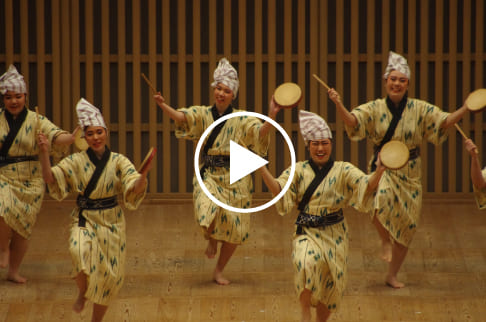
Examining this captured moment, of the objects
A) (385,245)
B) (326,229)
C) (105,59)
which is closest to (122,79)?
(105,59)

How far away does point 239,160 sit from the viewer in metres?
6.32

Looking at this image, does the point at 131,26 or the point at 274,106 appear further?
the point at 131,26

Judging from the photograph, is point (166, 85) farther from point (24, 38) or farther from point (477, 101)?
point (477, 101)

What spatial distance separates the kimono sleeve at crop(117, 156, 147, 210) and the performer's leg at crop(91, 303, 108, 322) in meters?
0.58

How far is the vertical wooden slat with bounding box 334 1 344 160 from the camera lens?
815 centimetres

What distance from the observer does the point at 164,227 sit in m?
7.45

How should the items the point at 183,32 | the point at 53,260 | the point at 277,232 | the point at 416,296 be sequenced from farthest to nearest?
the point at 183,32, the point at 277,232, the point at 53,260, the point at 416,296

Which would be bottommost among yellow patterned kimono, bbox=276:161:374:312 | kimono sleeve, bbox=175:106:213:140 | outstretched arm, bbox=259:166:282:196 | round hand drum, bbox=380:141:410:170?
yellow patterned kimono, bbox=276:161:374:312

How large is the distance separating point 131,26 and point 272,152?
1627mm

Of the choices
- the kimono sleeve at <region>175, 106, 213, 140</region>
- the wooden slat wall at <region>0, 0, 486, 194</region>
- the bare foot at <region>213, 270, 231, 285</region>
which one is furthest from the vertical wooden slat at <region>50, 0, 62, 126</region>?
the bare foot at <region>213, 270, 231, 285</region>

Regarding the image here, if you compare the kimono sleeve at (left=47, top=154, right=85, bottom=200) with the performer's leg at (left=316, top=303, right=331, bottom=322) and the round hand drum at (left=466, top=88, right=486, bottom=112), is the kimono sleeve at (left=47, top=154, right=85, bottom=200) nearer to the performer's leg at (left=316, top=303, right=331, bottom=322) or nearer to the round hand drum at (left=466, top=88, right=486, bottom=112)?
the performer's leg at (left=316, top=303, right=331, bottom=322)

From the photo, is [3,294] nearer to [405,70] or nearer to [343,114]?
[343,114]

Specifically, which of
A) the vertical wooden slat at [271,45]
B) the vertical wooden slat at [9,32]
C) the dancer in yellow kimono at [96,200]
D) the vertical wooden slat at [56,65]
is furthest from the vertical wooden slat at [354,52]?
the dancer in yellow kimono at [96,200]

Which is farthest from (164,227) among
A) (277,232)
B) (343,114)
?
(343,114)
